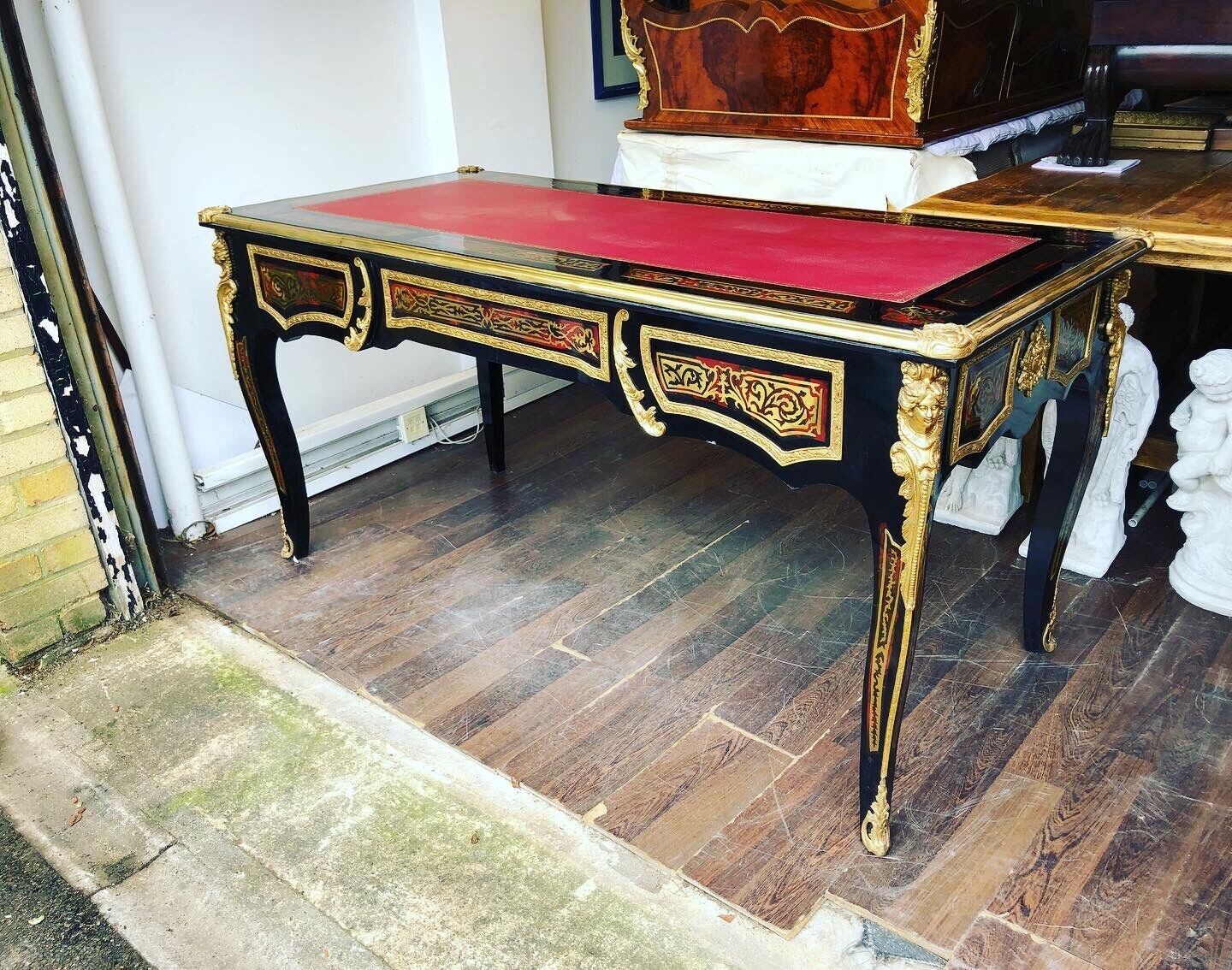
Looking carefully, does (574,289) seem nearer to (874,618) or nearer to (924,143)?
(874,618)

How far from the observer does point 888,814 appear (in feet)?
5.58

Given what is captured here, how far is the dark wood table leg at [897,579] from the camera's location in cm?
137

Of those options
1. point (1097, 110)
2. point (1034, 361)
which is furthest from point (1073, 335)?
point (1097, 110)

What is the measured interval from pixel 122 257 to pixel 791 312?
5.94 feet

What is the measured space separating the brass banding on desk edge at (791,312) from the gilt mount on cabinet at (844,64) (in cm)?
138

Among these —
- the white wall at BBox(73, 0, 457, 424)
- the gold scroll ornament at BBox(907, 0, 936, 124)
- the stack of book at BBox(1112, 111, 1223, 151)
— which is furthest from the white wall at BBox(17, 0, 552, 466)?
the stack of book at BBox(1112, 111, 1223, 151)

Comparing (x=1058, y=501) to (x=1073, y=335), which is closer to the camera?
(x=1073, y=335)

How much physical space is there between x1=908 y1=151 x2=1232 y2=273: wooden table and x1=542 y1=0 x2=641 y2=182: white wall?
1665 millimetres

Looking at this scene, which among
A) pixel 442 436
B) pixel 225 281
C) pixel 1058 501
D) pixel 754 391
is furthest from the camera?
pixel 442 436

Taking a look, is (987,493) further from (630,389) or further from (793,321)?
(793,321)

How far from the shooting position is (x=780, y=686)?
7.00ft

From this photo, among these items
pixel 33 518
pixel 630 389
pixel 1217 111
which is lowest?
pixel 33 518

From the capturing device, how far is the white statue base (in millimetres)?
2646

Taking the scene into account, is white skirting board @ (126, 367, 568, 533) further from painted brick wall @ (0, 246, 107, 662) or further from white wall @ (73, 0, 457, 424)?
painted brick wall @ (0, 246, 107, 662)
